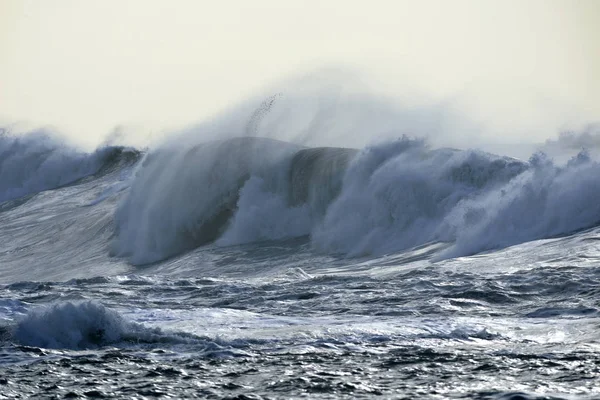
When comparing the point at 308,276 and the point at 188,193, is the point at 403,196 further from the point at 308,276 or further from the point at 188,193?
the point at 188,193

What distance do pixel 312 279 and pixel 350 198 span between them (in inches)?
242

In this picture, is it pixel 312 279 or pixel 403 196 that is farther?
pixel 403 196

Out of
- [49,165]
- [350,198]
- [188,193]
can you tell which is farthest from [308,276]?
[49,165]

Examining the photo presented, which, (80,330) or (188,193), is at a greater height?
(188,193)

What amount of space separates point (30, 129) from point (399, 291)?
1279 inches

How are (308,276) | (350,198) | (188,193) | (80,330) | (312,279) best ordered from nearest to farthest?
(80,330), (312,279), (308,276), (350,198), (188,193)

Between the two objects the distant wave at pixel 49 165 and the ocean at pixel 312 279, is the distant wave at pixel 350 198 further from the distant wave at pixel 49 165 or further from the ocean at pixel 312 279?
the distant wave at pixel 49 165

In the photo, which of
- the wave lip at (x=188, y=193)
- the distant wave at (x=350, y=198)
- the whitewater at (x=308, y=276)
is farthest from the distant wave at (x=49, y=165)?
the distant wave at (x=350, y=198)

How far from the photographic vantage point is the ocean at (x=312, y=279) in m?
8.11

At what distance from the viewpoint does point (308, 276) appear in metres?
14.7

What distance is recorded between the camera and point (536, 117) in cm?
3897

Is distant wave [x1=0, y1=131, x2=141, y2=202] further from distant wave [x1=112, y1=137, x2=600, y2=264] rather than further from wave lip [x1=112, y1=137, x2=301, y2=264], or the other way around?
distant wave [x1=112, y1=137, x2=600, y2=264]

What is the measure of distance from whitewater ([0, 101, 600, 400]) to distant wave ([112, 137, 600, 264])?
4 centimetres

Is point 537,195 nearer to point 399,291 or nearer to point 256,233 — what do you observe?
point 399,291
